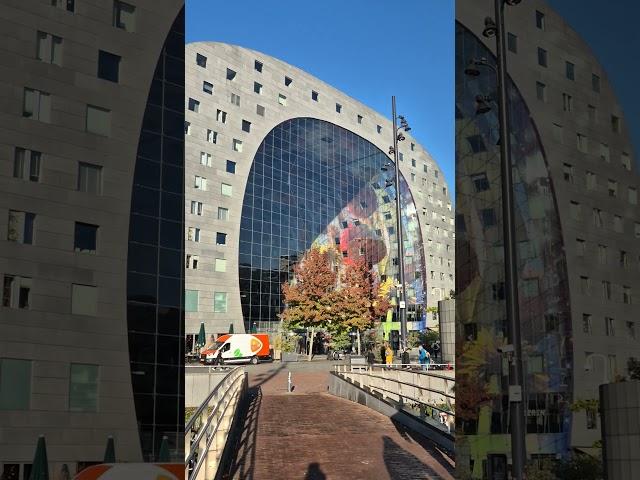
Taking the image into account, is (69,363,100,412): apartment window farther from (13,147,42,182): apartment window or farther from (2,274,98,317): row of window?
(13,147,42,182): apartment window

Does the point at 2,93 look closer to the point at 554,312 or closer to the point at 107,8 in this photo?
the point at 107,8

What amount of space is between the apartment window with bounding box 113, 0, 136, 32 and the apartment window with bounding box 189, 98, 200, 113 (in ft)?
164

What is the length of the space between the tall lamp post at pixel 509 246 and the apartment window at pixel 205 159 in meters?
51.3

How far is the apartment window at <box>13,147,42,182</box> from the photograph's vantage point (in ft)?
32.9

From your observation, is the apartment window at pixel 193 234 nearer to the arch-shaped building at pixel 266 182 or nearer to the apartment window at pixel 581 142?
the arch-shaped building at pixel 266 182

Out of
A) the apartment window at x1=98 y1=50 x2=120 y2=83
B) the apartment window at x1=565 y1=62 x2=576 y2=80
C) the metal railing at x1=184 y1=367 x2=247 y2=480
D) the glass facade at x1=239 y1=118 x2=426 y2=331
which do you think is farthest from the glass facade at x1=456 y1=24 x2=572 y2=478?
the glass facade at x1=239 y1=118 x2=426 y2=331

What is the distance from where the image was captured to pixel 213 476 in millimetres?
13547

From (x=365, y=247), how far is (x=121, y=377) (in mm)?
77801

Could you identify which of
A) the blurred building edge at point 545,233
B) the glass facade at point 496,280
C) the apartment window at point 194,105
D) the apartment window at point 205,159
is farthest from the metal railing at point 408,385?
the apartment window at point 205,159

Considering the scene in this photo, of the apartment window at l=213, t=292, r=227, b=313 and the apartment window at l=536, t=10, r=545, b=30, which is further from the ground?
the apartment window at l=536, t=10, r=545, b=30

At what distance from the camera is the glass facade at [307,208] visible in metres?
69.7

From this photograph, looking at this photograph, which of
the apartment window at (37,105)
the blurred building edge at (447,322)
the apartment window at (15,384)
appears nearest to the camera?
the apartment window at (15,384)

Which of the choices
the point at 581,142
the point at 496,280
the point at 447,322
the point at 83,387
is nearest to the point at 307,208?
the point at 447,322

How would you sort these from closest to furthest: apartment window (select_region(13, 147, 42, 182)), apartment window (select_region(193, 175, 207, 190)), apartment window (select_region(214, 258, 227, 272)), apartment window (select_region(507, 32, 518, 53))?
apartment window (select_region(13, 147, 42, 182)), apartment window (select_region(507, 32, 518, 53)), apartment window (select_region(193, 175, 207, 190)), apartment window (select_region(214, 258, 227, 272))
